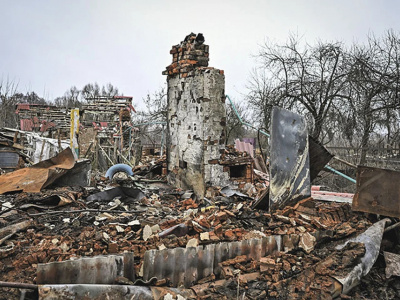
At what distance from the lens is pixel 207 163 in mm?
6141

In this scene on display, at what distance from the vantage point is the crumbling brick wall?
6.12m

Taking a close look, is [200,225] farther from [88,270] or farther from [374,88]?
[374,88]

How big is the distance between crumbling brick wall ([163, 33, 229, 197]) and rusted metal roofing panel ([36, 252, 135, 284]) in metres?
3.46

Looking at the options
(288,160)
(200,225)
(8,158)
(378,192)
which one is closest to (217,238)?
(200,225)

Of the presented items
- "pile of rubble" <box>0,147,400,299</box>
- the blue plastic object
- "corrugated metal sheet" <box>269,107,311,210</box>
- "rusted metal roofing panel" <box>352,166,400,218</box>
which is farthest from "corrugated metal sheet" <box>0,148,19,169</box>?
"rusted metal roofing panel" <box>352,166,400,218</box>

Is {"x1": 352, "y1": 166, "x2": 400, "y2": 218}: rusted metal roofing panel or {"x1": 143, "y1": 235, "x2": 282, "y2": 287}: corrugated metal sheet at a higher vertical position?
{"x1": 352, "y1": 166, "x2": 400, "y2": 218}: rusted metal roofing panel

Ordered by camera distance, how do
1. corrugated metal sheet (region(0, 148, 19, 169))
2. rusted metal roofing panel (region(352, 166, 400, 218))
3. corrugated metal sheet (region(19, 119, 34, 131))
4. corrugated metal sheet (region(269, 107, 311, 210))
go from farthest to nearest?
corrugated metal sheet (region(19, 119, 34, 131)) → corrugated metal sheet (region(0, 148, 19, 169)) → corrugated metal sheet (region(269, 107, 311, 210)) → rusted metal roofing panel (region(352, 166, 400, 218))

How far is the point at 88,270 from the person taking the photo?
105 inches

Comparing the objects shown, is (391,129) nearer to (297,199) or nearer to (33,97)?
(297,199)

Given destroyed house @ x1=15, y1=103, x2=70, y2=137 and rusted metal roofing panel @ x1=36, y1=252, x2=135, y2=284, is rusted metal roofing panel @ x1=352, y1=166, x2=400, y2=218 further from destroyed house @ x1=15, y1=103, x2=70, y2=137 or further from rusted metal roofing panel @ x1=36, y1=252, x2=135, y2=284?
destroyed house @ x1=15, y1=103, x2=70, y2=137

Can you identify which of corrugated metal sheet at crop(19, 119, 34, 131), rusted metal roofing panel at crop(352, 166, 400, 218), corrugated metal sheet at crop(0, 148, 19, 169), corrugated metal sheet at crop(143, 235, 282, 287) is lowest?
A: corrugated metal sheet at crop(143, 235, 282, 287)

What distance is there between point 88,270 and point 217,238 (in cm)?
139

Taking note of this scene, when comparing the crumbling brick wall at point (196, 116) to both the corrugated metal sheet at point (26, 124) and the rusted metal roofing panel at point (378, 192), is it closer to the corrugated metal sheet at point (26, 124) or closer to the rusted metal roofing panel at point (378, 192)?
the rusted metal roofing panel at point (378, 192)

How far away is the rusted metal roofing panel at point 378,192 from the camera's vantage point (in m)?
4.02
